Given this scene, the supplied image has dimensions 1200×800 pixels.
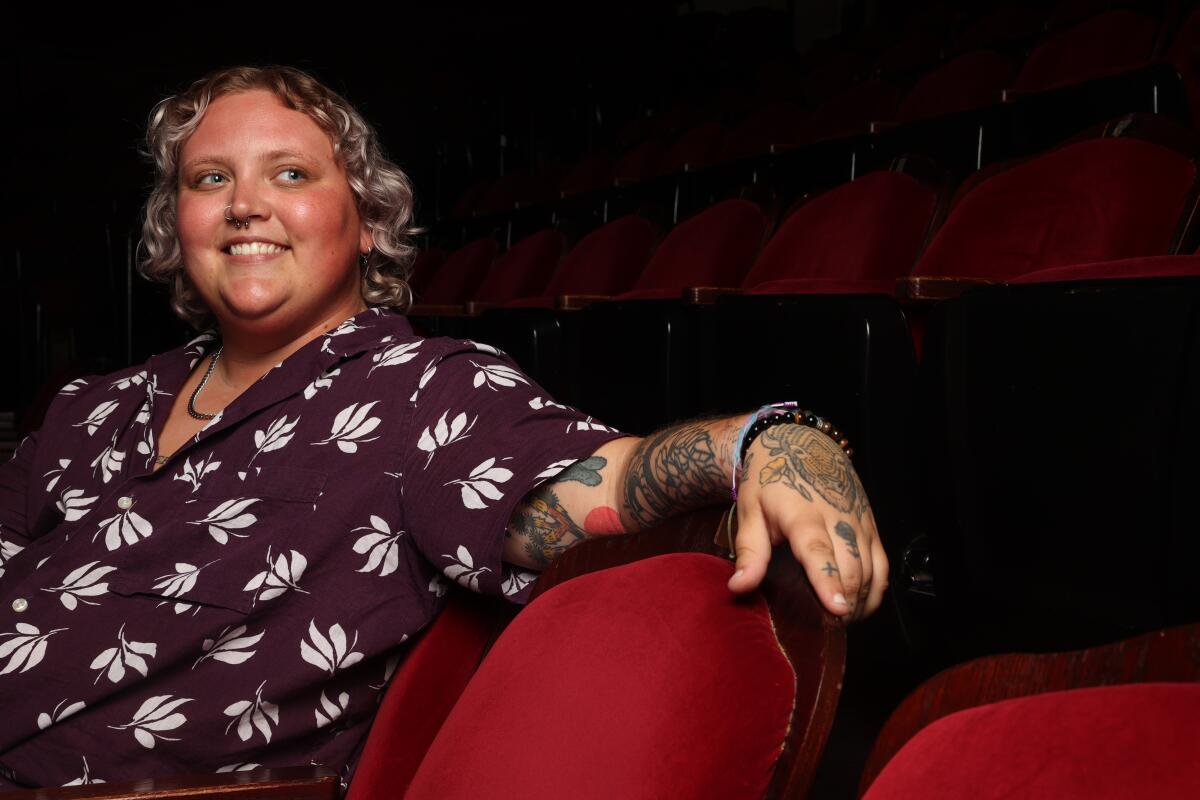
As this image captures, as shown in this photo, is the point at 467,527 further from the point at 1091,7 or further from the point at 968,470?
the point at 1091,7

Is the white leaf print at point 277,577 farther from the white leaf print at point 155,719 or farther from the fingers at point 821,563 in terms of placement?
the fingers at point 821,563

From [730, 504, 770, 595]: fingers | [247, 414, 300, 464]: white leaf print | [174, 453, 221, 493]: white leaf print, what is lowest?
[174, 453, 221, 493]: white leaf print

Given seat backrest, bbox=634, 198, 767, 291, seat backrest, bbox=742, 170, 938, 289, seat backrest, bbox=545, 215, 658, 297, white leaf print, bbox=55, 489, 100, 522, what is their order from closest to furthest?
white leaf print, bbox=55, 489, 100, 522
seat backrest, bbox=742, 170, 938, 289
seat backrest, bbox=634, 198, 767, 291
seat backrest, bbox=545, 215, 658, 297

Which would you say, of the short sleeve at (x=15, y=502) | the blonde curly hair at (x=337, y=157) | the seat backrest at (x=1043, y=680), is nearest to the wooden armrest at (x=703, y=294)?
the blonde curly hair at (x=337, y=157)

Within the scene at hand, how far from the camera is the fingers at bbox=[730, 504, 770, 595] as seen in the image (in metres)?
0.15

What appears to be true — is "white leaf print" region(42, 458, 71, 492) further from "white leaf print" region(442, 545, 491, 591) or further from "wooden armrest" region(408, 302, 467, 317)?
"wooden armrest" region(408, 302, 467, 317)

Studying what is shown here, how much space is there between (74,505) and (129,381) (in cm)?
6

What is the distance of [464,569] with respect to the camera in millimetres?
240

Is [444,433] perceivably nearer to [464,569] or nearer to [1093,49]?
[464,569]

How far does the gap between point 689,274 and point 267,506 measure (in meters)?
0.46

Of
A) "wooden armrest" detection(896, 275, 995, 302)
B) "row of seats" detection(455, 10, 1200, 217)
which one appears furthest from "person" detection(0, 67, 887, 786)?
"row of seats" detection(455, 10, 1200, 217)

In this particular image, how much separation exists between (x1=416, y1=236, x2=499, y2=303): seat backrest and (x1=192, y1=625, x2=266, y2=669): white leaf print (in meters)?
0.72

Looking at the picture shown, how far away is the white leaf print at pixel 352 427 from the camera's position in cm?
26

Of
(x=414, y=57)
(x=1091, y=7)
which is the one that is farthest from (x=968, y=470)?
(x=414, y=57)
